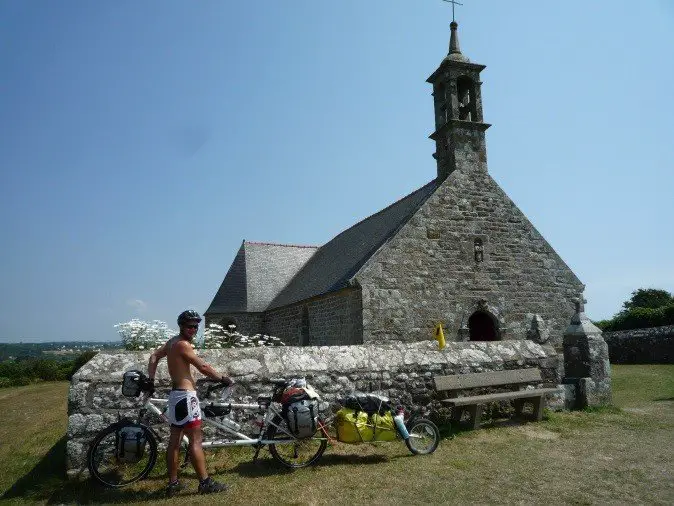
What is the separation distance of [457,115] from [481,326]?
657 centimetres

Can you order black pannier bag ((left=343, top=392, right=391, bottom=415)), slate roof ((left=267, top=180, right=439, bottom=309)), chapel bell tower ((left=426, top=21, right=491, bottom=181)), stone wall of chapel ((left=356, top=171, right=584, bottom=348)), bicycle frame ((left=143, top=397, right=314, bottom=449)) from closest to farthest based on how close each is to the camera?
1. bicycle frame ((left=143, top=397, right=314, bottom=449))
2. black pannier bag ((left=343, top=392, right=391, bottom=415))
3. stone wall of chapel ((left=356, top=171, right=584, bottom=348))
4. slate roof ((left=267, top=180, right=439, bottom=309))
5. chapel bell tower ((left=426, top=21, right=491, bottom=181))

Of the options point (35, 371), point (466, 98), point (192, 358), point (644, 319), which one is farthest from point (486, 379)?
point (644, 319)

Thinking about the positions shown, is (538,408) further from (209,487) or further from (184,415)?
(184,415)

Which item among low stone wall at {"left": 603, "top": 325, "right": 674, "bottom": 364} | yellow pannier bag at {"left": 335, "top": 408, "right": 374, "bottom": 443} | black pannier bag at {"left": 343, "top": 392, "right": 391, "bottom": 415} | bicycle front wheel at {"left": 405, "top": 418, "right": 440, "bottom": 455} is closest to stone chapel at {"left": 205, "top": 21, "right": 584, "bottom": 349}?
bicycle front wheel at {"left": 405, "top": 418, "right": 440, "bottom": 455}

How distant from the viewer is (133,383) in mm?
4875

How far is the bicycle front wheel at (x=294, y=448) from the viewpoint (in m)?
5.23

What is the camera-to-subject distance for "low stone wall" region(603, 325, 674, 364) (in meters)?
18.1

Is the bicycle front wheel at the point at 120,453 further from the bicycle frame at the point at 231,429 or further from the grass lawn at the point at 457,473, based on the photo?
A: the bicycle frame at the point at 231,429

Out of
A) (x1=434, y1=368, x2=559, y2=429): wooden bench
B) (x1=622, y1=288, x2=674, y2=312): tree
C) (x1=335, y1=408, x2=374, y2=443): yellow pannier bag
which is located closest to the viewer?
(x1=335, y1=408, x2=374, y2=443): yellow pannier bag

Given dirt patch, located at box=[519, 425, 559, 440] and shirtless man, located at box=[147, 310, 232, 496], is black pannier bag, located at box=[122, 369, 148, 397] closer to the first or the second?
shirtless man, located at box=[147, 310, 232, 496]

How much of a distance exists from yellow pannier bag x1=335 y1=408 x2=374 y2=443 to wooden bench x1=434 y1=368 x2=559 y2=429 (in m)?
1.55

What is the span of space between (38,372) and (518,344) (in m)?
20.7

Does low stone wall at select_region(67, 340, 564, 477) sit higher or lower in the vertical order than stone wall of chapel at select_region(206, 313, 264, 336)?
lower

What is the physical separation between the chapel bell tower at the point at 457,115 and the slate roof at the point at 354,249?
40.5 inches
